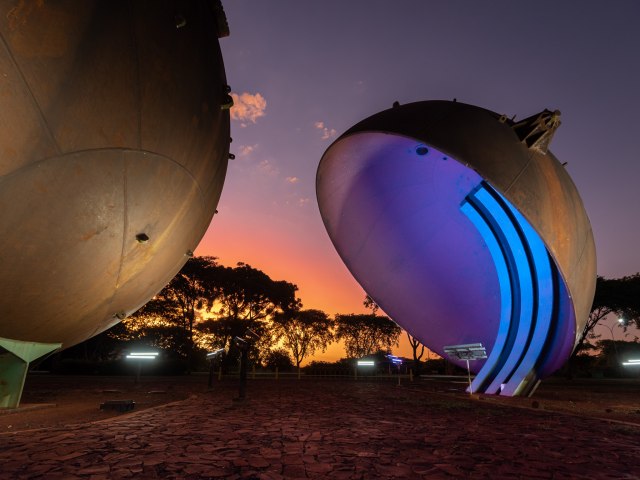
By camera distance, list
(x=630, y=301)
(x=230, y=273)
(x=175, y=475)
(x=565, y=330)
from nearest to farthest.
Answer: (x=175, y=475) → (x=565, y=330) → (x=630, y=301) → (x=230, y=273)

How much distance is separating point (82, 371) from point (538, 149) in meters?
31.1

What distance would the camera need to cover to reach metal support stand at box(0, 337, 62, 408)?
4.52 meters

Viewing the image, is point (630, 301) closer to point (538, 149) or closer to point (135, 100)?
point (538, 149)

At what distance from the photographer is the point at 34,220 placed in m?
3.08

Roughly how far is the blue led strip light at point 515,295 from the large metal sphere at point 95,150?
9000 mm

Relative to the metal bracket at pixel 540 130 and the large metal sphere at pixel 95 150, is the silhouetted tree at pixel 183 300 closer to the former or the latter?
the large metal sphere at pixel 95 150

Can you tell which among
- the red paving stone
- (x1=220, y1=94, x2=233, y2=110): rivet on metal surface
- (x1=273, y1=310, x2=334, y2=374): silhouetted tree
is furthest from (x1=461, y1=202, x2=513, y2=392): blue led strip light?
(x1=273, y1=310, x2=334, y2=374): silhouetted tree

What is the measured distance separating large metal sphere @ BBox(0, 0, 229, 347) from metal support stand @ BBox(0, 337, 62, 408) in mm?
270

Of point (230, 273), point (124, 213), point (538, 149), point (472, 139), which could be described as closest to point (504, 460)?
point (124, 213)

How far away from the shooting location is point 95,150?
3.19 metres

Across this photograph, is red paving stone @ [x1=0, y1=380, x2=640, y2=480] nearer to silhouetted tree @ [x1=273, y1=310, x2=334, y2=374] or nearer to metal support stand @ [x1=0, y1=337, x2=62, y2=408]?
metal support stand @ [x1=0, y1=337, x2=62, y2=408]

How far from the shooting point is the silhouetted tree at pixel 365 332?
50178mm

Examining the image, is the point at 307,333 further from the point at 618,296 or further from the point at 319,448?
the point at 319,448

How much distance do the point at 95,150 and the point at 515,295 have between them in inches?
439
